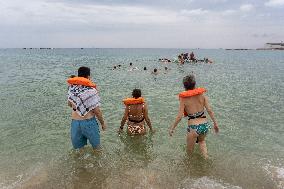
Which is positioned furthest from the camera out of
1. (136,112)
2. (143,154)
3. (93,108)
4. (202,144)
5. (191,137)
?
(136,112)

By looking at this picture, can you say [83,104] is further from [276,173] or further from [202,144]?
[276,173]

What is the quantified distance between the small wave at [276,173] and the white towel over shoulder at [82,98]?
14.9ft

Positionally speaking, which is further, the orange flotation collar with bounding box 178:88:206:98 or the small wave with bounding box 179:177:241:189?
the orange flotation collar with bounding box 178:88:206:98

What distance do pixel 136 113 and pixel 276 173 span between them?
14.4 ft

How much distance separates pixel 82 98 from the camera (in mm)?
7551

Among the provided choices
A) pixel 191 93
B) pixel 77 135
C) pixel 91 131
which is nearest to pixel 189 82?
pixel 191 93

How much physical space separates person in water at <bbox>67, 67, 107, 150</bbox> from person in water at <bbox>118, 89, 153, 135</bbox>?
2596mm

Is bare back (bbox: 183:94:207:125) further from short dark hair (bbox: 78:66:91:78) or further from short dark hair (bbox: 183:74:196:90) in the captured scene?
short dark hair (bbox: 78:66:91:78)

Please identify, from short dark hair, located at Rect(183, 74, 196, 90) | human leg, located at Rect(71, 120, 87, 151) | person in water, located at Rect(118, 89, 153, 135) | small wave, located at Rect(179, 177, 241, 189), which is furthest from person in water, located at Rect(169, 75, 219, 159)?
person in water, located at Rect(118, 89, 153, 135)

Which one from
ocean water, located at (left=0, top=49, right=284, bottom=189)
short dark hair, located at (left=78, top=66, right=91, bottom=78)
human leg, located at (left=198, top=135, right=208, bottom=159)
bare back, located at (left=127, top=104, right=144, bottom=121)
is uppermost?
short dark hair, located at (left=78, top=66, right=91, bottom=78)

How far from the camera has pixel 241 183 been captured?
755cm

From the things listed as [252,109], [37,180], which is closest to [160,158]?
[37,180]

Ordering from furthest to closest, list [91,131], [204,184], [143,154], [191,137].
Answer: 1. [143,154]
2. [191,137]
3. [91,131]
4. [204,184]

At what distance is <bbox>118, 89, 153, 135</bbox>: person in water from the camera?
10.2 meters
